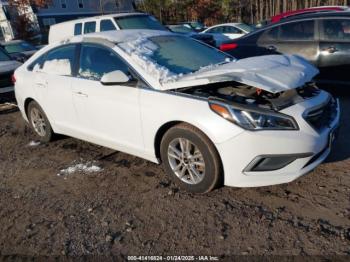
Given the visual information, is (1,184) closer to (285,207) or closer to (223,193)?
(223,193)

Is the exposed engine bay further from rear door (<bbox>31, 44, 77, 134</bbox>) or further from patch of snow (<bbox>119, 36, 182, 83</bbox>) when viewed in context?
rear door (<bbox>31, 44, 77, 134</bbox>)

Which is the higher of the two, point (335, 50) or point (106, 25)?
point (106, 25)

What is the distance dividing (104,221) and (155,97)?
1.29 metres

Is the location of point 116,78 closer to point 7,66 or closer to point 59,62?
point 59,62

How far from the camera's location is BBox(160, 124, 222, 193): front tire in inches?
127

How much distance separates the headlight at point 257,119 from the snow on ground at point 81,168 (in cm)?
198

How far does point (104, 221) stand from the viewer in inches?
127

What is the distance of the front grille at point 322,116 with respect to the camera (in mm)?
3197

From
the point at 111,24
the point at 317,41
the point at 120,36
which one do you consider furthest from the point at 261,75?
the point at 111,24

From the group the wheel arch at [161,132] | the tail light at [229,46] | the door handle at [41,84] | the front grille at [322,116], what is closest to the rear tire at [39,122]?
the door handle at [41,84]

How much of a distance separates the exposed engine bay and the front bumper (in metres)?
0.12

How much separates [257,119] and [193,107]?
0.59 m

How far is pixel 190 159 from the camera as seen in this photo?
3.42 meters

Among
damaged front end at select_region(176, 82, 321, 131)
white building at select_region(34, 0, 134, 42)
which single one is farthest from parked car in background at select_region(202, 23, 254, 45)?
white building at select_region(34, 0, 134, 42)
